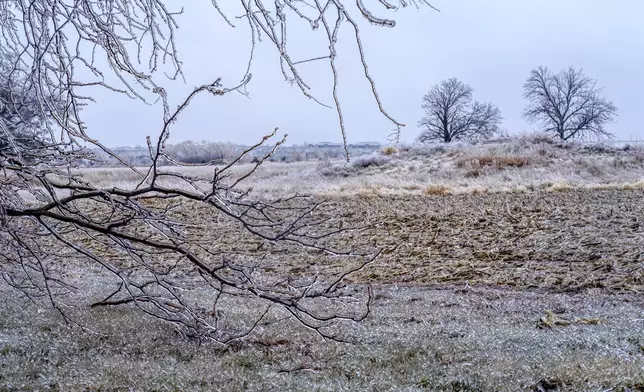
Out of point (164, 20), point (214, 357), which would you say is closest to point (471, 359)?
point (214, 357)

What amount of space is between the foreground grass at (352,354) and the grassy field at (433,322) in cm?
2

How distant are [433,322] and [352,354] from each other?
77.9 inches

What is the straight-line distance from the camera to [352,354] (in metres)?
5.82

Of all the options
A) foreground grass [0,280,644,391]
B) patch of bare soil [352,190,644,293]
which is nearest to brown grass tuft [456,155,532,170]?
patch of bare soil [352,190,644,293]

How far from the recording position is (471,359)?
5582mm

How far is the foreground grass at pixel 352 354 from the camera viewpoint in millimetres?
4891

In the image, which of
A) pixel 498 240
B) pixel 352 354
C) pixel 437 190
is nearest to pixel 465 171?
pixel 437 190

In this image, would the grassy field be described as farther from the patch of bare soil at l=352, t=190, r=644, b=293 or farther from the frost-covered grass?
the frost-covered grass

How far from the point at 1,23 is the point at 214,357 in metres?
3.32

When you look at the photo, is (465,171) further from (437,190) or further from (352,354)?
(352,354)

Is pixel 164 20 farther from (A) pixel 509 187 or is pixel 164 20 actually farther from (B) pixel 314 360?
(A) pixel 509 187

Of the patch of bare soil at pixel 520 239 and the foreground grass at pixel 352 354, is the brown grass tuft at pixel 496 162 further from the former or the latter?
the foreground grass at pixel 352 354

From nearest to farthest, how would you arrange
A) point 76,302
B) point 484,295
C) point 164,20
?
point 164,20, point 76,302, point 484,295

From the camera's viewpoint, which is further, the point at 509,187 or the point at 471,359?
the point at 509,187
